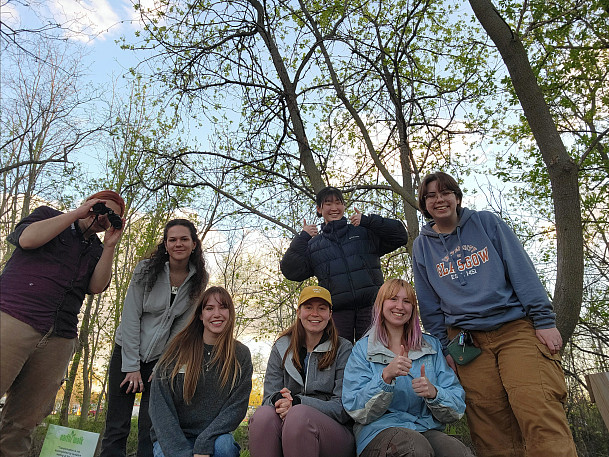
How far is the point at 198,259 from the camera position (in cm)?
341

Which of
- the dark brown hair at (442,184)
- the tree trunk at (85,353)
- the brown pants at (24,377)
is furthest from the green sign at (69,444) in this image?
the tree trunk at (85,353)

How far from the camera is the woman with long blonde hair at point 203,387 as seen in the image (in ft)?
8.40

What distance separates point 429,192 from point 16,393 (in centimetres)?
287

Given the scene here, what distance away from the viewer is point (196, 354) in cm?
285

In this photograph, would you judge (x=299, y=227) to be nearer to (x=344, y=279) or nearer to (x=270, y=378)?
(x=344, y=279)

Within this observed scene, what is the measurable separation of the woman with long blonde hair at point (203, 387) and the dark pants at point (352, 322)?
79 centimetres

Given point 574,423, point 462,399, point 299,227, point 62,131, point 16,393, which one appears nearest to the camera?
point 462,399

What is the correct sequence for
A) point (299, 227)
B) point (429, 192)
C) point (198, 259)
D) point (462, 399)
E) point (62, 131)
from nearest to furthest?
point (462, 399)
point (429, 192)
point (198, 259)
point (299, 227)
point (62, 131)

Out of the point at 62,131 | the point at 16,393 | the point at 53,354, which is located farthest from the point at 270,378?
the point at 62,131

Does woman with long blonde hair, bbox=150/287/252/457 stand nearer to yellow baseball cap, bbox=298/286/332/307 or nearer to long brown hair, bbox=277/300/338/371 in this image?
long brown hair, bbox=277/300/338/371

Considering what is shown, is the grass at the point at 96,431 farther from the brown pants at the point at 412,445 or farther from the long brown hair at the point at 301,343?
the brown pants at the point at 412,445

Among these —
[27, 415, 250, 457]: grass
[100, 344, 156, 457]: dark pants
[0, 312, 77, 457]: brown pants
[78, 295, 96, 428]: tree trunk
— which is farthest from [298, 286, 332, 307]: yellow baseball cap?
[78, 295, 96, 428]: tree trunk

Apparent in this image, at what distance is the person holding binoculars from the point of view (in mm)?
2568

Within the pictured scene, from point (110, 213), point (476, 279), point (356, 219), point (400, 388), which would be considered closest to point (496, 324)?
point (476, 279)
